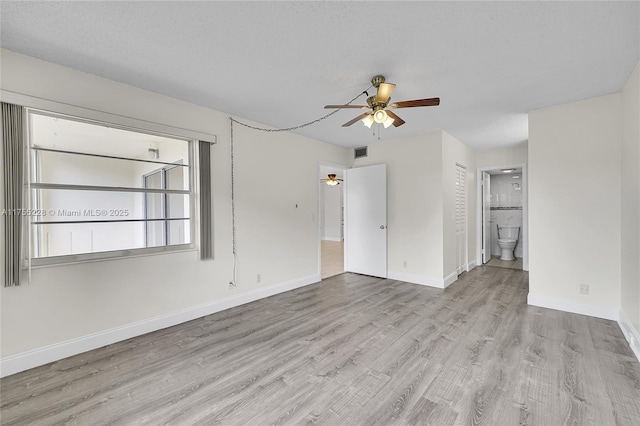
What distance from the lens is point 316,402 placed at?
5.95 ft

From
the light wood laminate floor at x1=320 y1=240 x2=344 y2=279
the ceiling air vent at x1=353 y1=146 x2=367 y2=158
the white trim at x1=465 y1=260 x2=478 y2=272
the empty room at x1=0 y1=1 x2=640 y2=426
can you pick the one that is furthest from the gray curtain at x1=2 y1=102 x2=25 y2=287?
the white trim at x1=465 y1=260 x2=478 y2=272

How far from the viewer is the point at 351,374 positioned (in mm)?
2117

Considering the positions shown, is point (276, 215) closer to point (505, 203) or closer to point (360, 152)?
point (360, 152)

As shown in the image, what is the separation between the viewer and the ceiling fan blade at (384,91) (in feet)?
7.73

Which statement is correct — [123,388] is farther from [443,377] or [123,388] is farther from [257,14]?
[257,14]

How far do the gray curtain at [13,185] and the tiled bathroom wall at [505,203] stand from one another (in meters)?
8.51

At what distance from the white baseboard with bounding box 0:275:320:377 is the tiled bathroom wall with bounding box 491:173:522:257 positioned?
6.29m

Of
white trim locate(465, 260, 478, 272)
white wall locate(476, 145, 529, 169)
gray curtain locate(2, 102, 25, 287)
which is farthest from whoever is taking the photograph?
white trim locate(465, 260, 478, 272)

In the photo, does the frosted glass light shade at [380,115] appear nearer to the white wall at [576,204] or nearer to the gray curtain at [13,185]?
the white wall at [576,204]

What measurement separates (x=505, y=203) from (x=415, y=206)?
3.89 m

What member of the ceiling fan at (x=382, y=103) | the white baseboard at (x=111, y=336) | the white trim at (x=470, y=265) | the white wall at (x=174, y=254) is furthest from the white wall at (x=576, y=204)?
the white baseboard at (x=111, y=336)

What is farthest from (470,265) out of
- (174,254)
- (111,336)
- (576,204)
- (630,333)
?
(111,336)

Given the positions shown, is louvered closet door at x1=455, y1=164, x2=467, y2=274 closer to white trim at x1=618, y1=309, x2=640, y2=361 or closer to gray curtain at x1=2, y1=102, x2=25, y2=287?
white trim at x1=618, y1=309, x2=640, y2=361

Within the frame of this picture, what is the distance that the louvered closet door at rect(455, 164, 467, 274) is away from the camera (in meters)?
5.03
